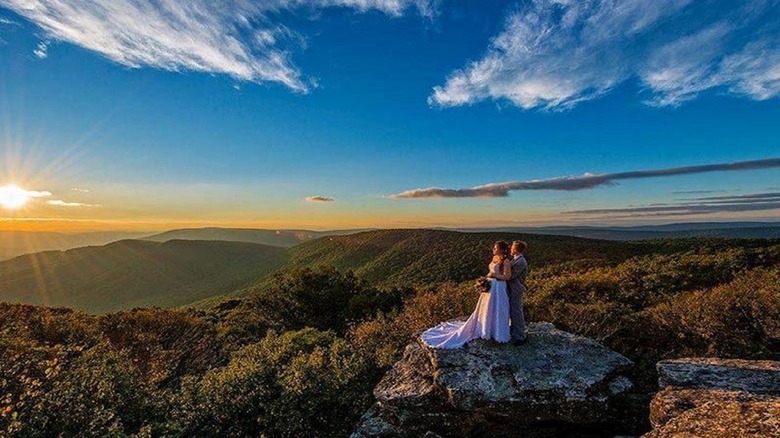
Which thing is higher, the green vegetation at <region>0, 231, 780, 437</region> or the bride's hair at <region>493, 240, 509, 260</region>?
the bride's hair at <region>493, 240, 509, 260</region>

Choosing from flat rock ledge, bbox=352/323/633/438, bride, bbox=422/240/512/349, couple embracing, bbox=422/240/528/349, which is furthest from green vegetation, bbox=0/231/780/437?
couple embracing, bbox=422/240/528/349

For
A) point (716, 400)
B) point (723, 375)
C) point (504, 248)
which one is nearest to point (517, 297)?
point (504, 248)

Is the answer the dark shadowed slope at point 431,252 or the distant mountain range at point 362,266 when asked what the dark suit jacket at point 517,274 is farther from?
the dark shadowed slope at point 431,252

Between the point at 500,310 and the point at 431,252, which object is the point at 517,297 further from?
the point at 431,252

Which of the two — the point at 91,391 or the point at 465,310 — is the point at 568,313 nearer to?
the point at 465,310

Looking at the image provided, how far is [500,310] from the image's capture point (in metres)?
9.75

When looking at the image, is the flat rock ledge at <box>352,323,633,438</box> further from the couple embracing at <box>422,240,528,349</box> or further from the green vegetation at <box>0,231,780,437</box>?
the green vegetation at <box>0,231,780,437</box>

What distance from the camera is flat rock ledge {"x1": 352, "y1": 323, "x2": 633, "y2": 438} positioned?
25.5 ft

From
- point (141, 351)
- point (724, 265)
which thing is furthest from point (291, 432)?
point (724, 265)

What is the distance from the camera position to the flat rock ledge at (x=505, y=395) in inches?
306

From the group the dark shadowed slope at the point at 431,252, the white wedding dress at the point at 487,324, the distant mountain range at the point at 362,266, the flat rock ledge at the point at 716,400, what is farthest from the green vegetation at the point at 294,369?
the dark shadowed slope at the point at 431,252

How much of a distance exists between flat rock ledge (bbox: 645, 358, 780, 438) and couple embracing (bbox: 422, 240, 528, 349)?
304 cm

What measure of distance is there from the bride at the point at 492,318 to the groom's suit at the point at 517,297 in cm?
14

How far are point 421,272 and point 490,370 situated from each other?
82205mm
